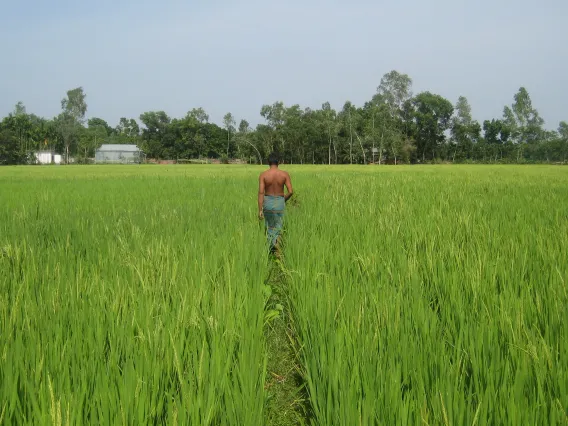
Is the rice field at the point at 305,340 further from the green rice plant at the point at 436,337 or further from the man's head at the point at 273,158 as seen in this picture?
the man's head at the point at 273,158

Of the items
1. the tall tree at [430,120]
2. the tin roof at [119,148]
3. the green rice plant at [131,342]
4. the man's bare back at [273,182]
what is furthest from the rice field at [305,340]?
the tin roof at [119,148]

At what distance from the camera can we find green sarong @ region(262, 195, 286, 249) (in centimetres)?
566

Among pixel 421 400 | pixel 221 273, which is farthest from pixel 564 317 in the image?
pixel 221 273

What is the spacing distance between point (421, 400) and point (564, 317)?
0.92 meters

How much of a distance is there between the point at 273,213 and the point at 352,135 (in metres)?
66.1

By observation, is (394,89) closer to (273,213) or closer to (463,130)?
(463,130)

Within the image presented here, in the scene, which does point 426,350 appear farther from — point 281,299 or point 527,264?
point 281,299

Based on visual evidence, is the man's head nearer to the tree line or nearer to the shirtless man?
the shirtless man

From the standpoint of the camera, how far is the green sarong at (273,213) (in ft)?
18.6

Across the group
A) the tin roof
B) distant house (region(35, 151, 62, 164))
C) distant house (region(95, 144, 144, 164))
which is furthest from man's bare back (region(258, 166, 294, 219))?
distant house (region(35, 151, 62, 164))

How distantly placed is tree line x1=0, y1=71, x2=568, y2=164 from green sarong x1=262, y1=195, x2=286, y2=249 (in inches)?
2286

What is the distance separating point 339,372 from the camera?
161 cm

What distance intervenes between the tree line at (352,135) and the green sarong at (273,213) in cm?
5806

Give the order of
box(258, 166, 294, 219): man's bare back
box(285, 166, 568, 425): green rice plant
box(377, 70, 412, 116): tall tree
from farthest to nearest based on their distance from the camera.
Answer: box(377, 70, 412, 116): tall tree
box(258, 166, 294, 219): man's bare back
box(285, 166, 568, 425): green rice plant
